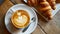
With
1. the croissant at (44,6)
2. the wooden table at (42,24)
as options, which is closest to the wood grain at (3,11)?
the wooden table at (42,24)

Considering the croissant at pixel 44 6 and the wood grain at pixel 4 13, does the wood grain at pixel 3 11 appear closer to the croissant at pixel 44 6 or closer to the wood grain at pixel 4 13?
the wood grain at pixel 4 13

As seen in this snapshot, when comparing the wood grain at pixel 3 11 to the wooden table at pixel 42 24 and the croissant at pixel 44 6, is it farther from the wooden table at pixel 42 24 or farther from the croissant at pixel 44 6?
the croissant at pixel 44 6

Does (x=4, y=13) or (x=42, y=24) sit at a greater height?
(x=4, y=13)

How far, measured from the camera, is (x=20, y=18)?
84 centimetres

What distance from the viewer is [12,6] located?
0.87 metres

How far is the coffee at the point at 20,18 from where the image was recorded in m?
0.84

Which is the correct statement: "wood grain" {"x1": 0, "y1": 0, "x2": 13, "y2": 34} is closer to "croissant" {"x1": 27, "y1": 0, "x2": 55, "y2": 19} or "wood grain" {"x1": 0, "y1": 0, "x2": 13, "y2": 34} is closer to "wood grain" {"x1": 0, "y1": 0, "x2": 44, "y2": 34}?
"wood grain" {"x1": 0, "y1": 0, "x2": 44, "y2": 34}

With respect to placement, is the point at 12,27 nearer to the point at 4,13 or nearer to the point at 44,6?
the point at 4,13

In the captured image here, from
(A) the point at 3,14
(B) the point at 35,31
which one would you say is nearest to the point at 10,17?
(A) the point at 3,14

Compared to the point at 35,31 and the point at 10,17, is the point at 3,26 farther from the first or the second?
the point at 35,31

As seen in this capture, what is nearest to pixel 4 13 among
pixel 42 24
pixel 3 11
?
pixel 3 11

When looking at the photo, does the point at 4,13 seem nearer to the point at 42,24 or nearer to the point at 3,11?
the point at 3,11

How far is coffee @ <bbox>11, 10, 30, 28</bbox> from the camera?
0.84 m

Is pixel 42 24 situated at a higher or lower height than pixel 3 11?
lower
